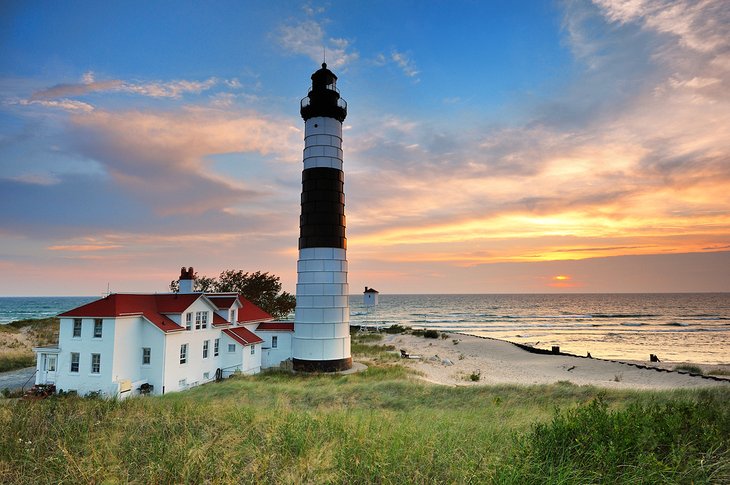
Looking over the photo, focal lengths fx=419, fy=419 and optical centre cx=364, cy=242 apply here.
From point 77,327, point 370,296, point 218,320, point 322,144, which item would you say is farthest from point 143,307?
point 370,296

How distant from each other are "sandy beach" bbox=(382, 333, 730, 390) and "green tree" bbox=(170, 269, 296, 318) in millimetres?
14749

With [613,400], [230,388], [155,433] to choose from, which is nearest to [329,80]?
[230,388]

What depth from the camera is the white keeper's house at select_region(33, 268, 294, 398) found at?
65.9 feet

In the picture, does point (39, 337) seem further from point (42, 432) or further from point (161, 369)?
point (42, 432)

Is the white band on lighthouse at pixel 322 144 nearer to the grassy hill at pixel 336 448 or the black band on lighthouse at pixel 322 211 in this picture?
the black band on lighthouse at pixel 322 211

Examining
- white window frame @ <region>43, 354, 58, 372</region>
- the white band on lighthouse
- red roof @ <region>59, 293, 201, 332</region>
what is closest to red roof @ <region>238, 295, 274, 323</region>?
red roof @ <region>59, 293, 201, 332</region>

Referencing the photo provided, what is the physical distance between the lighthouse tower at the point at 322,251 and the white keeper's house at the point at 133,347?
5897 millimetres

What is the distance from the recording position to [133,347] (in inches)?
827

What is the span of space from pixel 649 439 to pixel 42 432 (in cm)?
837

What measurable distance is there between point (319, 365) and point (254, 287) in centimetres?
2381

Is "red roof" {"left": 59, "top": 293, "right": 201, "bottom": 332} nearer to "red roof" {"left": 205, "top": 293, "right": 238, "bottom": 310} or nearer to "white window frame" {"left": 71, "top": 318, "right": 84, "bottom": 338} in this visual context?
"white window frame" {"left": 71, "top": 318, "right": 84, "bottom": 338}

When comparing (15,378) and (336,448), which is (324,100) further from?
(15,378)

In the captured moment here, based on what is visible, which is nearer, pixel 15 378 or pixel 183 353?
pixel 183 353

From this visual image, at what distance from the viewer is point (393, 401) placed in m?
15.5
